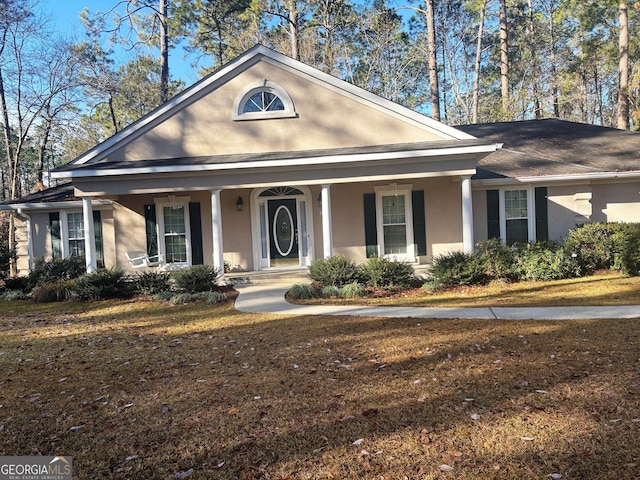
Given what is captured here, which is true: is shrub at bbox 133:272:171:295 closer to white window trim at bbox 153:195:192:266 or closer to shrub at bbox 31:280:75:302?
shrub at bbox 31:280:75:302

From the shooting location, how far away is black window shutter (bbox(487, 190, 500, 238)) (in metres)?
12.8

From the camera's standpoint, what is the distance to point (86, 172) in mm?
11344

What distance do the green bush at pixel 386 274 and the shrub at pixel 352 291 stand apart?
0.54 m

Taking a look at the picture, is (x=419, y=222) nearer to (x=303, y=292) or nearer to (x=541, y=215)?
(x=541, y=215)

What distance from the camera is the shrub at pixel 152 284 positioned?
11148 millimetres

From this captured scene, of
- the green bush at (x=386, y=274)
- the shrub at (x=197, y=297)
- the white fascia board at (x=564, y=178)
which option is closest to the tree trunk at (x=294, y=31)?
the white fascia board at (x=564, y=178)

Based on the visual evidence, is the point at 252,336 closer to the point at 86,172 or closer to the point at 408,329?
the point at 408,329

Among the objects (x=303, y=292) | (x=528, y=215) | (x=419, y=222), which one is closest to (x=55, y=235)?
(x=303, y=292)

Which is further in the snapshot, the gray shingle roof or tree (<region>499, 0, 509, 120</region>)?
tree (<region>499, 0, 509, 120</region>)

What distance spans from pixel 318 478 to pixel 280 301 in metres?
6.83

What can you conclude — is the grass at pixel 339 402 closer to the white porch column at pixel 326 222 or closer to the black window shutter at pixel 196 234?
the white porch column at pixel 326 222

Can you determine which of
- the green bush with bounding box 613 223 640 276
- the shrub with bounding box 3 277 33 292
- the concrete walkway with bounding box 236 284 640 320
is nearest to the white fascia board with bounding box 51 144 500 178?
the concrete walkway with bounding box 236 284 640 320

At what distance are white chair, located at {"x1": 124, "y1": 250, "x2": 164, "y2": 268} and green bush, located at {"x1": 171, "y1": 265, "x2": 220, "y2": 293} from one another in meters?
2.44

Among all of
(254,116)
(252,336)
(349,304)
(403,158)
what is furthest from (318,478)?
(254,116)
